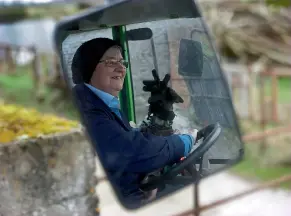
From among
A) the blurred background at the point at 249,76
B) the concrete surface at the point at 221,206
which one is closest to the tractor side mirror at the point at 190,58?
the concrete surface at the point at 221,206

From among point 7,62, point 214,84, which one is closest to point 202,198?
point 214,84

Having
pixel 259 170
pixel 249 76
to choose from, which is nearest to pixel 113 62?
pixel 259 170

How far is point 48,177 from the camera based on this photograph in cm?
134

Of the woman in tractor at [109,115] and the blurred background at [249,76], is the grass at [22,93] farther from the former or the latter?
the woman in tractor at [109,115]

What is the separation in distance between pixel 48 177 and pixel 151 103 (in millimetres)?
641

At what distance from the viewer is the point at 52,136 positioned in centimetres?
→ 135

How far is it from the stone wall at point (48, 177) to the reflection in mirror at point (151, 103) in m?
0.58

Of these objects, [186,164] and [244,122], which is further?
[244,122]

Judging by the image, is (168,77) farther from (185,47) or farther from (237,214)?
(237,214)

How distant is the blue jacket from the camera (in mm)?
771

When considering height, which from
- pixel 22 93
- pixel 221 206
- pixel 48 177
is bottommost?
pixel 221 206

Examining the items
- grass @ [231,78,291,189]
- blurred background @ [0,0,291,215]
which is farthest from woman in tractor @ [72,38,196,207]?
blurred background @ [0,0,291,215]

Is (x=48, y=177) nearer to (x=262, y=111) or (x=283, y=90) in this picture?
(x=262, y=111)

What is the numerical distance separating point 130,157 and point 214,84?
258 mm
